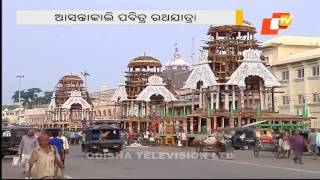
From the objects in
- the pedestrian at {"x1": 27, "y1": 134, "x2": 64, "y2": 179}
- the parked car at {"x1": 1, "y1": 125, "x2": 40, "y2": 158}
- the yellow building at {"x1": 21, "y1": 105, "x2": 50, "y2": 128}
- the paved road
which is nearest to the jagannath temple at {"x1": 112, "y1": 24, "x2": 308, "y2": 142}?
the parked car at {"x1": 1, "y1": 125, "x2": 40, "y2": 158}

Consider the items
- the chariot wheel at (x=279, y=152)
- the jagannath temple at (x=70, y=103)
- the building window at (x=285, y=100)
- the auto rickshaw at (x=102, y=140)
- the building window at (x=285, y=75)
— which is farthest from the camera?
the jagannath temple at (x=70, y=103)

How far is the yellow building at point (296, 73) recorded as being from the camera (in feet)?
215

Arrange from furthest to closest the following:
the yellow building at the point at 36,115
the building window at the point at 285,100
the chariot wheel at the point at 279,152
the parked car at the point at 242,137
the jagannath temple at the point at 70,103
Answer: the yellow building at the point at 36,115, the jagannath temple at the point at 70,103, the building window at the point at 285,100, the parked car at the point at 242,137, the chariot wheel at the point at 279,152

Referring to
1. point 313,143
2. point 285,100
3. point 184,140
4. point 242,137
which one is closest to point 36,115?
point 285,100

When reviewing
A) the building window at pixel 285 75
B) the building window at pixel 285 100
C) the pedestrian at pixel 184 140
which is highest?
the building window at pixel 285 75

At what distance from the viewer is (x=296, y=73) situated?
68.9 m

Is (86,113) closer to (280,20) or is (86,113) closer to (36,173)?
(280,20)

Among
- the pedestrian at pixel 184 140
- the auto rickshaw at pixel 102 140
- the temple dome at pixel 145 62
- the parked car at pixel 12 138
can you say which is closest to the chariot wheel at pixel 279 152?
the auto rickshaw at pixel 102 140

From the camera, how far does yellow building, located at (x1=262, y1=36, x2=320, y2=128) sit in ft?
215

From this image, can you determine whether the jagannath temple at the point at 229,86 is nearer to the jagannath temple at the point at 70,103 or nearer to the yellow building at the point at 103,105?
the jagannath temple at the point at 70,103

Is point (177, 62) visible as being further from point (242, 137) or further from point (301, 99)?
point (242, 137)

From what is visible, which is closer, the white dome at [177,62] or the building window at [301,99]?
the building window at [301,99]

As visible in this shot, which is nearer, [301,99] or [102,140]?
[102,140]

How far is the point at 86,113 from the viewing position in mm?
104500
